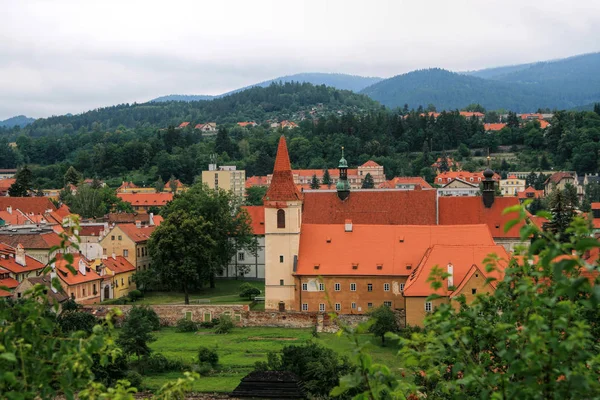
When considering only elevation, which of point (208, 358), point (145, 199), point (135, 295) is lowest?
point (208, 358)

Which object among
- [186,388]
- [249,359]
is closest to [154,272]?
[249,359]

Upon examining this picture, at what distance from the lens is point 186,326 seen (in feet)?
159

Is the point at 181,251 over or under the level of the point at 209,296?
over

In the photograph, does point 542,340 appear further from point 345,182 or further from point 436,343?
point 345,182

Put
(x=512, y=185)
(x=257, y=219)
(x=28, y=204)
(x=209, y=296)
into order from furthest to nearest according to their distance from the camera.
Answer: (x=512, y=185), (x=28, y=204), (x=257, y=219), (x=209, y=296)

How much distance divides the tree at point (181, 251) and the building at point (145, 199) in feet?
207

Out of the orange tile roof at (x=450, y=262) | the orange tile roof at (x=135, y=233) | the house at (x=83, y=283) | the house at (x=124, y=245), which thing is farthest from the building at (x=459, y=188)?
the orange tile roof at (x=450, y=262)

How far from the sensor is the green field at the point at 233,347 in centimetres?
3609

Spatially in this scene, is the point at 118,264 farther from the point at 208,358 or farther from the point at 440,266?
the point at 440,266

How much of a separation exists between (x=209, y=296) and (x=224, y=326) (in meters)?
11.1

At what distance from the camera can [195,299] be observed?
56812mm

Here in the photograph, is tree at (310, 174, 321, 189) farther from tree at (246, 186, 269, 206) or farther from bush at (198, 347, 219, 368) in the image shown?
bush at (198, 347, 219, 368)

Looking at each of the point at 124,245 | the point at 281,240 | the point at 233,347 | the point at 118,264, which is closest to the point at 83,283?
the point at 118,264

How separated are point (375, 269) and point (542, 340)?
40.7 m
